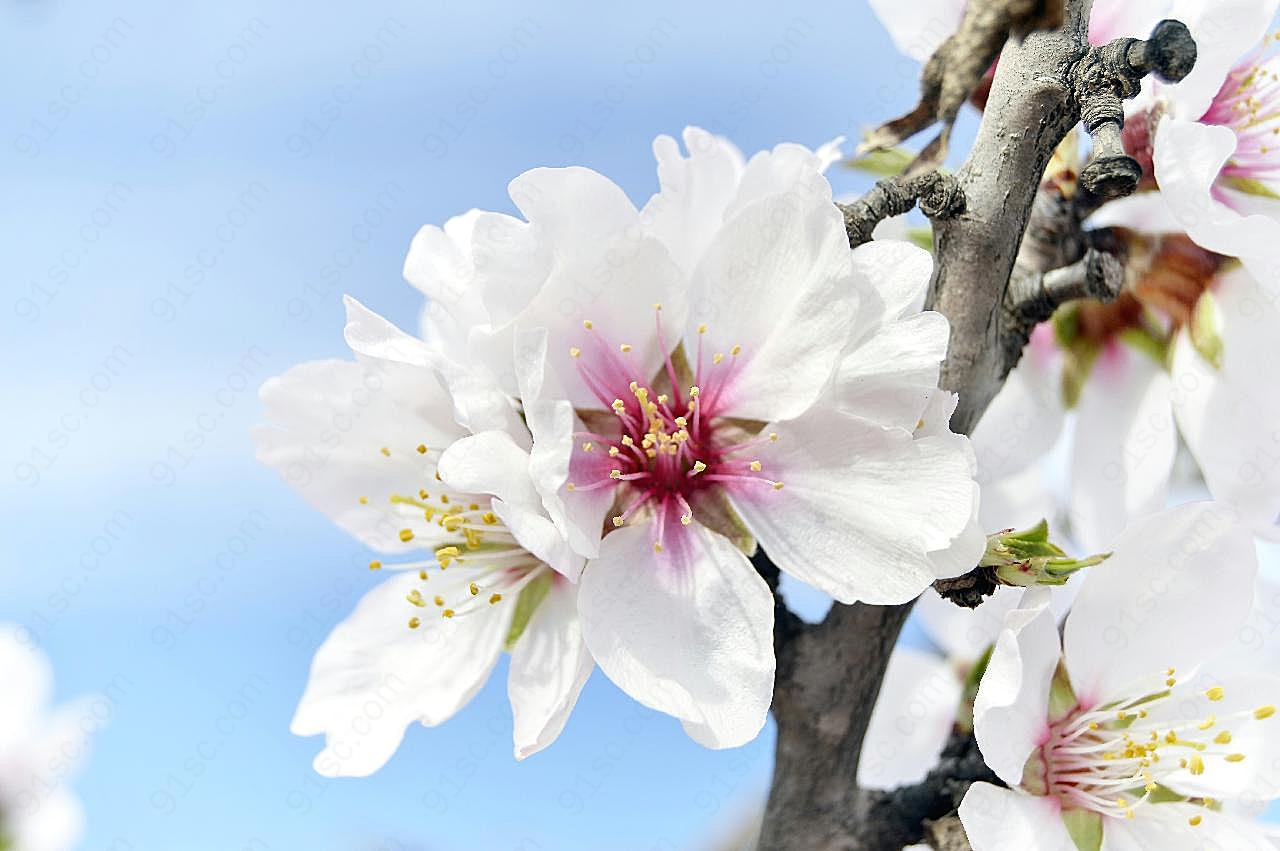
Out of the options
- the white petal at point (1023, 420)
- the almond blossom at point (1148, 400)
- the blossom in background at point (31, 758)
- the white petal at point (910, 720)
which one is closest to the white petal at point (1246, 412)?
the almond blossom at point (1148, 400)

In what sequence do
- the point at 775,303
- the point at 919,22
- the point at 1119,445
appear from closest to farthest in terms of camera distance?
the point at 775,303 → the point at 919,22 → the point at 1119,445

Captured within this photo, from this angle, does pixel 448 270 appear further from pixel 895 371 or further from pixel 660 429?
pixel 895 371

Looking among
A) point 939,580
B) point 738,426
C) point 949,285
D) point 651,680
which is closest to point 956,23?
point 949,285

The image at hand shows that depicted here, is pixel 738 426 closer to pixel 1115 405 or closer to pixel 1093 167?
pixel 1093 167

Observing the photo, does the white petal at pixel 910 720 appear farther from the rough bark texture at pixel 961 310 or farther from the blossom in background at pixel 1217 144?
the blossom in background at pixel 1217 144

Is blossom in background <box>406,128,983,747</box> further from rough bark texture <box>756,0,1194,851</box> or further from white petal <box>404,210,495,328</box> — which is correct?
rough bark texture <box>756,0,1194,851</box>

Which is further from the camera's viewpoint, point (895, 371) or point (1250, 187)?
point (1250, 187)

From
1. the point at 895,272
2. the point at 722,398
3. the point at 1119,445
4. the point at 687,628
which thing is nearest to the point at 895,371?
the point at 895,272
